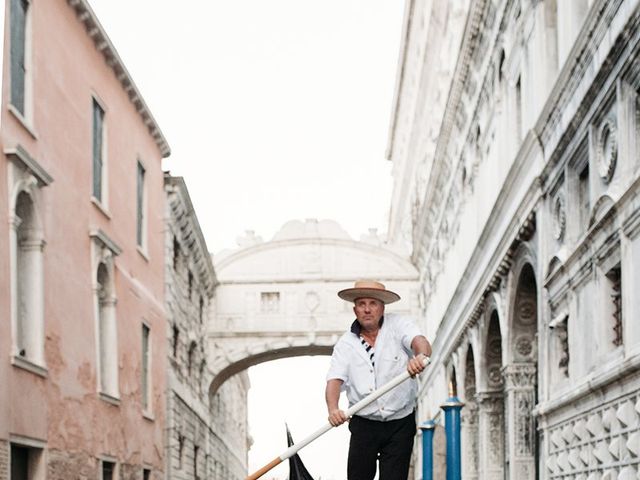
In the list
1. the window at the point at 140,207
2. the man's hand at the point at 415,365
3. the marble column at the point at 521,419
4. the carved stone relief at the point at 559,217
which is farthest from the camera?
the window at the point at 140,207

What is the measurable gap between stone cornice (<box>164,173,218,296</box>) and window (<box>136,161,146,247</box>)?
104 inches

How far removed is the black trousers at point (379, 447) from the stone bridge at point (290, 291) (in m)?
29.1

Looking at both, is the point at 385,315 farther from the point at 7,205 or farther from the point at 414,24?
the point at 414,24

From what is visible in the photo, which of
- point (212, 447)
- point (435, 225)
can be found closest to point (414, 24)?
point (435, 225)

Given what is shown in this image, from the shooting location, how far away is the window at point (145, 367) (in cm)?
2270

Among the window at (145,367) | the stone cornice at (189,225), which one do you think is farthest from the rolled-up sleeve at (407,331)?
the stone cornice at (189,225)

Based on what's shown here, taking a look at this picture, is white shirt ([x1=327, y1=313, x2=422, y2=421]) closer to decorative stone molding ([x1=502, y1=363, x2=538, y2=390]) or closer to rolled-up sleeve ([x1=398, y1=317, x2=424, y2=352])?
rolled-up sleeve ([x1=398, y1=317, x2=424, y2=352])

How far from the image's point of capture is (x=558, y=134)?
1284 cm

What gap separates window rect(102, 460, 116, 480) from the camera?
19.0 m

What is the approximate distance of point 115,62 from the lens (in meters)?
20.4

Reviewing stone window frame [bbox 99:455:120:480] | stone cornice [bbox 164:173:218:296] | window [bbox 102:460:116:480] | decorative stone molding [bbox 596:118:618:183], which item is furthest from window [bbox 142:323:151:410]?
decorative stone molding [bbox 596:118:618:183]

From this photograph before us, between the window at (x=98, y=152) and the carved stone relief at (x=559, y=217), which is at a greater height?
the window at (x=98, y=152)

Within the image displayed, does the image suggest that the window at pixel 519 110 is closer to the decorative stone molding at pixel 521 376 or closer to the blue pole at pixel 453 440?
the decorative stone molding at pixel 521 376

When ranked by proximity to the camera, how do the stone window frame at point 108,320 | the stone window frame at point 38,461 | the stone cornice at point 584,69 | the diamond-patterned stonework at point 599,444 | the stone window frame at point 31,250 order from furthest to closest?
the stone window frame at point 108,320 → the stone window frame at point 38,461 → the stone window frame at point 31,250 → the stone cornice at point 584,69 → the diamond-patterned stonework at point 599,444
